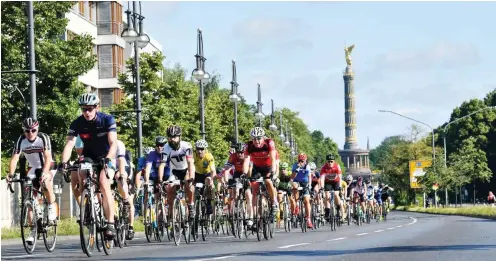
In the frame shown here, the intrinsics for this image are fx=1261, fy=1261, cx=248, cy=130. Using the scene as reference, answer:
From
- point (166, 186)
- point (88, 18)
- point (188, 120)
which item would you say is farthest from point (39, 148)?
point (88, 18)

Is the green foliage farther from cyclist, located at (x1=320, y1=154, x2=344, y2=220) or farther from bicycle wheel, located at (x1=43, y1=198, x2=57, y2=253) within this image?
bicycle wheel, located at (x1=43, y1=198, x2=57, y2=253)

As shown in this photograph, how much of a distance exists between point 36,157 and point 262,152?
17.1 ft

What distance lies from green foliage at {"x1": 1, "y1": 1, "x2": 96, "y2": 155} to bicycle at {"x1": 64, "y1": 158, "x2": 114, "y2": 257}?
2528 centimetres

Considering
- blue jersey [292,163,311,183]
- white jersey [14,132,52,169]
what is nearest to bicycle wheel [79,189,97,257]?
white jersey [14,132,52,169]

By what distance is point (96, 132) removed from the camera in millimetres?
14805

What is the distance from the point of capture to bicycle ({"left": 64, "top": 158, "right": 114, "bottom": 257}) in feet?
47.9

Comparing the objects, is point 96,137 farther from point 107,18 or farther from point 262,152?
point 107,18

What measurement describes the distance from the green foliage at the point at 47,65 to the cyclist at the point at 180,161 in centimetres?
1958

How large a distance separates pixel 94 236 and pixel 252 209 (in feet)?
21.7

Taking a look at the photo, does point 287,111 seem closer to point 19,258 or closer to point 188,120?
point 188,120

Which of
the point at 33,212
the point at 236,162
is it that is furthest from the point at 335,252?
the point at 236,162

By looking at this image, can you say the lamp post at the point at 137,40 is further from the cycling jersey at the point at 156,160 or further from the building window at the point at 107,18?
the building window at the point at 107,18

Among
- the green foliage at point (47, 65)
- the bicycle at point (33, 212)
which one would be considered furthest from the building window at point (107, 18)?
the bicycle at point (33, 212)

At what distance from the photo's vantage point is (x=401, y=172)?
407ft
